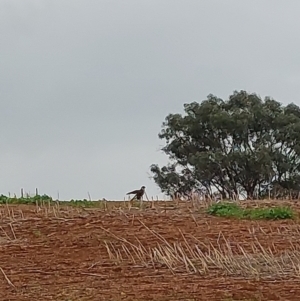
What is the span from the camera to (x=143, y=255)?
29.7 feet

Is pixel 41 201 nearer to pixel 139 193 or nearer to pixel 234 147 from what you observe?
pixel 139 193

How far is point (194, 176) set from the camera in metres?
28.6

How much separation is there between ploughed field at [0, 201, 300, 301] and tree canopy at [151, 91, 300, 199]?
47.5 ft

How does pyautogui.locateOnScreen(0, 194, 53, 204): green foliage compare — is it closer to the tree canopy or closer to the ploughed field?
the ploughed field

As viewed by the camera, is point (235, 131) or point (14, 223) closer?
point (14, 223)

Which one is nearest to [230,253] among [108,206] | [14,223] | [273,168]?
[14,223]

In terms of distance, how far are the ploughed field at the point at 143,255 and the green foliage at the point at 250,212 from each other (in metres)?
0.29

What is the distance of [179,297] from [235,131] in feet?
73.4

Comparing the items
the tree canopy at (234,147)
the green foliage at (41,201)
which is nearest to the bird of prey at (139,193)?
the green foliage at (41,201)

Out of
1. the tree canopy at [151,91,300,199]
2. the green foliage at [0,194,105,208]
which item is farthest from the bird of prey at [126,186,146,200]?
the tree canopy at [151,91,300,199]

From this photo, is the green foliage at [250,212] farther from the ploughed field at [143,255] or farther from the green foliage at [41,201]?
the green foliage at [41,201]

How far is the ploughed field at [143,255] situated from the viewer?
7164 millimetres

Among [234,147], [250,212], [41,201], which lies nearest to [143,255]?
[250,212]

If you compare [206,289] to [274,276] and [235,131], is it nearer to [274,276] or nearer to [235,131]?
[274,276]
